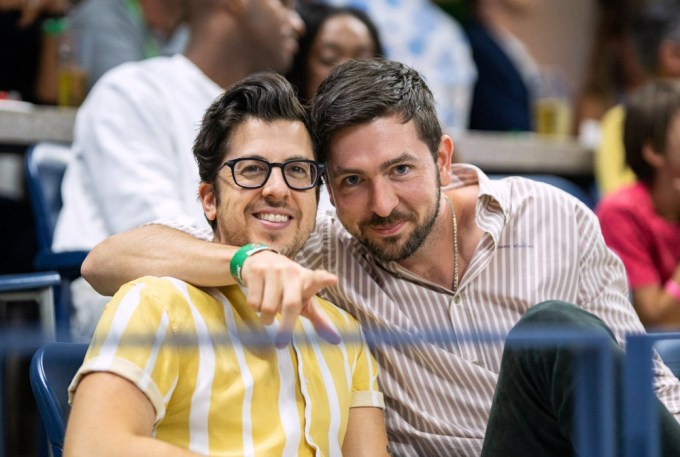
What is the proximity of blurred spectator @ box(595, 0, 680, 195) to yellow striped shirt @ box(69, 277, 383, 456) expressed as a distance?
179cm

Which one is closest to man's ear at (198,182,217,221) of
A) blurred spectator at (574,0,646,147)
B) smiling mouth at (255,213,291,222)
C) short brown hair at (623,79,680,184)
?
smiling mouth at (255,213,291,222)

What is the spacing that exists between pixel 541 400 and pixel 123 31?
101 inches

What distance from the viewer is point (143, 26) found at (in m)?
3.69

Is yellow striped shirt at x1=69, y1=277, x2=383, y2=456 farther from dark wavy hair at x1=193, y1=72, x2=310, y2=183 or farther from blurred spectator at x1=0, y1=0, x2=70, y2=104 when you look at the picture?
blurred spectator at x1=0, y1=0, x2=70, y2=104

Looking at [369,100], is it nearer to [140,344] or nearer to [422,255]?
[422,255]

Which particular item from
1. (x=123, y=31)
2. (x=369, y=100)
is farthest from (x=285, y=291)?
(x=123, y=31)

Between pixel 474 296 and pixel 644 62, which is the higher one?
pixel 644 62

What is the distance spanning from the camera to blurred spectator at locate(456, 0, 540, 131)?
4246 millimetres

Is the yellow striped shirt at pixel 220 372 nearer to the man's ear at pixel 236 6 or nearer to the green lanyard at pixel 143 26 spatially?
the man's ear at pixel 236 6

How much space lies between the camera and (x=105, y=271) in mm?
1667

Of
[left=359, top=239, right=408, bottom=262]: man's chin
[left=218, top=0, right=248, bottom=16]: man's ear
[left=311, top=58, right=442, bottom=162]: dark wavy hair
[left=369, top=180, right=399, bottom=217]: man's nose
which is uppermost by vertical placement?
[left=218, top=0, right=248, bottom=16]: man's ear

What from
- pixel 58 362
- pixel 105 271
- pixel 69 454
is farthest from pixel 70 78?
pixel 69 454

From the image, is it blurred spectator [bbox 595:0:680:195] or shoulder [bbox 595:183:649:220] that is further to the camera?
blurred spectator [bbox 595:0:680:195]

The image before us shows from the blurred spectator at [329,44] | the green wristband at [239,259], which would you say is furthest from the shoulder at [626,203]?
the green wristband at [239,259]
